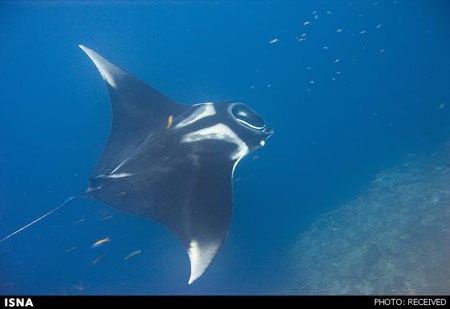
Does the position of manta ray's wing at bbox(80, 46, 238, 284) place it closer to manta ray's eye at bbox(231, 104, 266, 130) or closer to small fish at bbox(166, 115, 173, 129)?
small fish at bbox(166, 115, 173, 129)

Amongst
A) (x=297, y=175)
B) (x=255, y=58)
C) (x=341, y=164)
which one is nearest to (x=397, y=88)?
(x=255, y=58)

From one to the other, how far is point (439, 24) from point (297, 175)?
31593 mm

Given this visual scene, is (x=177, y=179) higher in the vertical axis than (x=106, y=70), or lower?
lower

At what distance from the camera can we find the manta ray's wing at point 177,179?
3.39m

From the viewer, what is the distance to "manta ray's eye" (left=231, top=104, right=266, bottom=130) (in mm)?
4848
